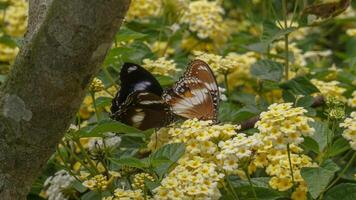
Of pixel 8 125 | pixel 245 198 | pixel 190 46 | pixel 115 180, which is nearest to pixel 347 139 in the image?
pixel 245 198

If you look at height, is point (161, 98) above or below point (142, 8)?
below

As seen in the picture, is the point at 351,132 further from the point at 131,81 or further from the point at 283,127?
the point at 131,81

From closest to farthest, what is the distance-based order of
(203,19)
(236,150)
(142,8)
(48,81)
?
1. (48,81)
2. (236,150)
3. (142,8)
4. (203,19)

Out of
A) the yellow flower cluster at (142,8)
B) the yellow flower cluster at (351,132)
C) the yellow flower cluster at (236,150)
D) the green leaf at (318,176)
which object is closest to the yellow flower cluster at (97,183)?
Result: the yellow flower cluster at (236,150)

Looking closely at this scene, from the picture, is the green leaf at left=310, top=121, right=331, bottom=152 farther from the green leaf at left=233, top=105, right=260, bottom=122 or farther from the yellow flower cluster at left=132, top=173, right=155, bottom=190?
the yellow flower cluster at left=132, top=173, right=155, bottom=190

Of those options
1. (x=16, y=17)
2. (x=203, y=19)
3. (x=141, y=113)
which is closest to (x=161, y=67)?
(x=141, y=113)

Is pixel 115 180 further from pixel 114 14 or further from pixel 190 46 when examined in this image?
pixel 190 46

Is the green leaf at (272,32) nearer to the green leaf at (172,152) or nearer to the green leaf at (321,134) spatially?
the green leaf at (321,134)
